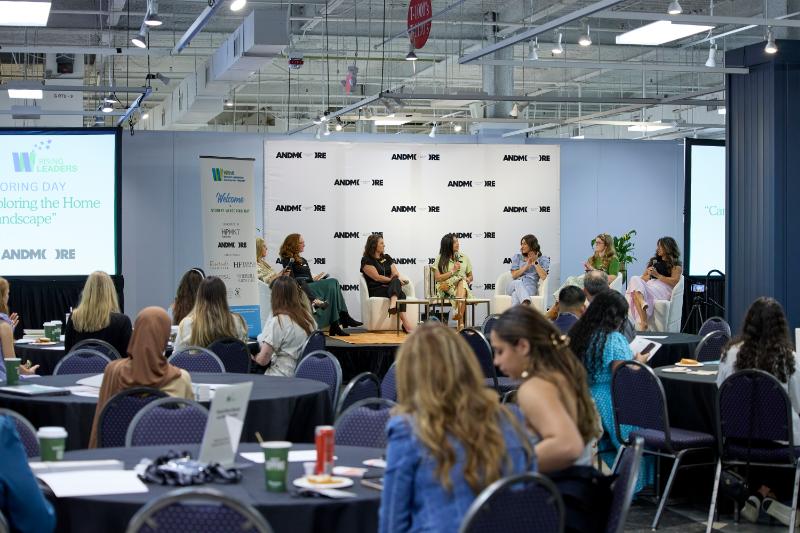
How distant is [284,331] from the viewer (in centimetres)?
809

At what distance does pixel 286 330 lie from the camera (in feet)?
26.6

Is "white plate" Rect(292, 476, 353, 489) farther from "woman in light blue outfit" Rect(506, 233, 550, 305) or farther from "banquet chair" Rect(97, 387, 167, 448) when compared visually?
"woman in light blue outfit" Rect(506, 233, 550, 305)

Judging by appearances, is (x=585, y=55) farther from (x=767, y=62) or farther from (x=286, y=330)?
(x=286, y=330)

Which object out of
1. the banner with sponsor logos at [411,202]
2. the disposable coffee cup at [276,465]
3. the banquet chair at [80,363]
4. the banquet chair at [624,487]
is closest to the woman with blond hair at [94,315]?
the banquet chair at [80,363]

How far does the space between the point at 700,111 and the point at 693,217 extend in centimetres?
785

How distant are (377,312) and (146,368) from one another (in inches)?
363

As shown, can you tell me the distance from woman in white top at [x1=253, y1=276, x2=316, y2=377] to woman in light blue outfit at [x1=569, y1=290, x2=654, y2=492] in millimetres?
2435

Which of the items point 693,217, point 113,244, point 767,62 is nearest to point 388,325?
point 113,244

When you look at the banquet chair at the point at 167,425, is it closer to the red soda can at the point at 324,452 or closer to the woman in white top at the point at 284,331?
the red soda can at the point at 324,452

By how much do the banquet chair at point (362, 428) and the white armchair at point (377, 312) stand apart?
952 cm

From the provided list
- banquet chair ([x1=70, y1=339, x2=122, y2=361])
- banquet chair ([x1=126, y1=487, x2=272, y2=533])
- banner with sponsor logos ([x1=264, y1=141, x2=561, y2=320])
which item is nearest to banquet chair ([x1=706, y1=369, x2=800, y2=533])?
banquet chair ([x1=126, y1=487, x2=272, y2=533])

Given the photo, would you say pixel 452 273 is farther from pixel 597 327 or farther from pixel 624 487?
pixel 624 487

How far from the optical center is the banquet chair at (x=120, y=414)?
497 cm

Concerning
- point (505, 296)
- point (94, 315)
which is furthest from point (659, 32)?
point (505, 296)
